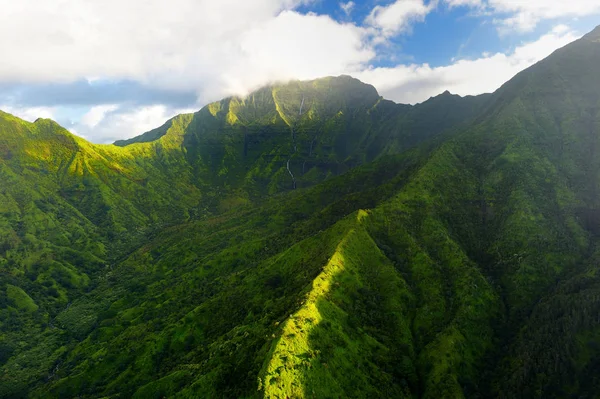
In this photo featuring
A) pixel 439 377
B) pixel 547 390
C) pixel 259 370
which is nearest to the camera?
pixel 259 370

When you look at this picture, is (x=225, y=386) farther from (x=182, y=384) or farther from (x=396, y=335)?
(x=396, y=335)

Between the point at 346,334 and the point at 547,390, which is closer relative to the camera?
the point at 547,390

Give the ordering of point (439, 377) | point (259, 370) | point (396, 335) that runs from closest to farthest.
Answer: point (259, 370), point (439, 377), point (396, 335)

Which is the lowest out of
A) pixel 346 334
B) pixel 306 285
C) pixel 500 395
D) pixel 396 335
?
pixel 500 395

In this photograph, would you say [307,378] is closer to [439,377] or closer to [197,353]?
[439,377]

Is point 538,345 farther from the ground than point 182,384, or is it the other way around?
point 182,384

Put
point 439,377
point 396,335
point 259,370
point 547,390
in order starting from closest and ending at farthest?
point 259,370
point 547,390
point 439,377
point 396,335

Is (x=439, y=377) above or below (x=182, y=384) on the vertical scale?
below

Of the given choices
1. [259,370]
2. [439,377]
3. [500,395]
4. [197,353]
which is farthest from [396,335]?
[197,353]

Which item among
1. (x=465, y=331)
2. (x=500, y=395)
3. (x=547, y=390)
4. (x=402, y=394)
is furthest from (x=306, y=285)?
(x=547, y=390)
